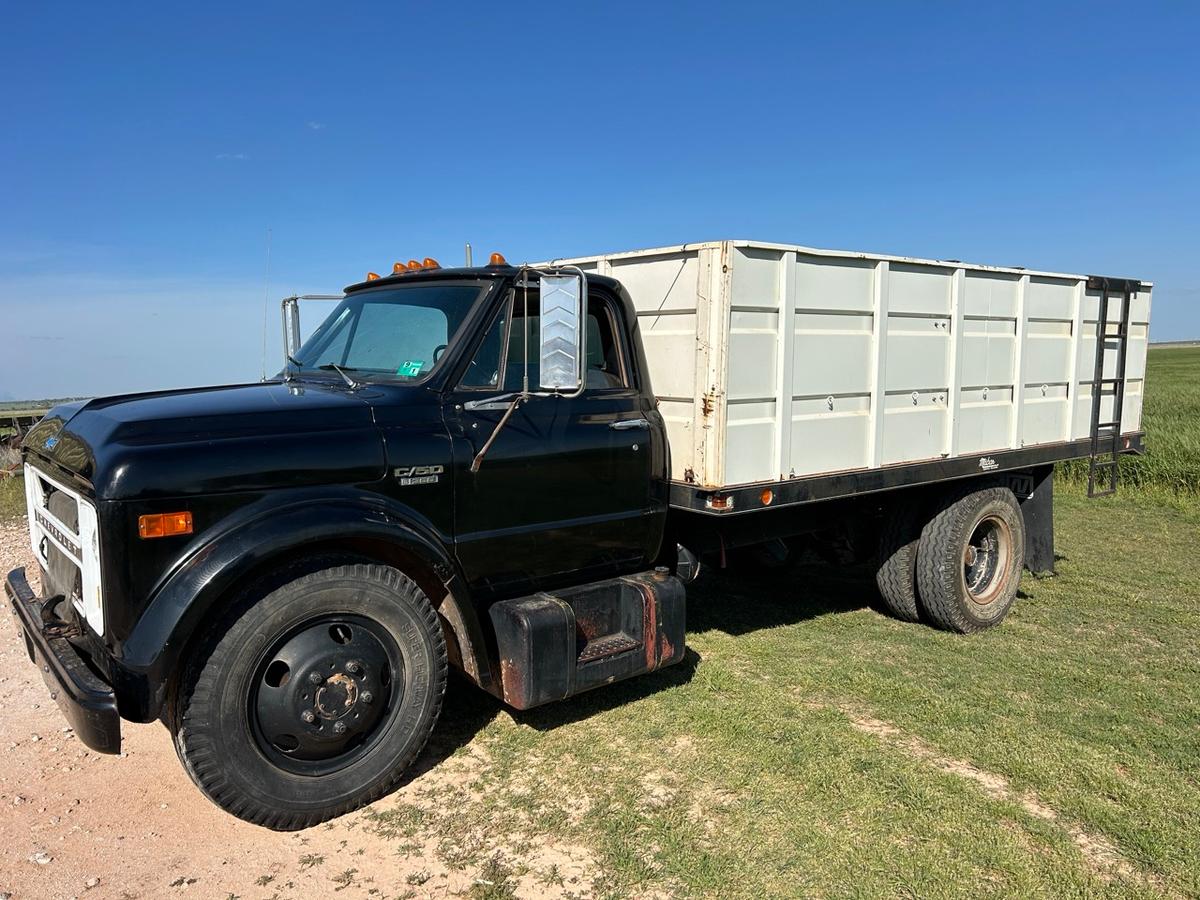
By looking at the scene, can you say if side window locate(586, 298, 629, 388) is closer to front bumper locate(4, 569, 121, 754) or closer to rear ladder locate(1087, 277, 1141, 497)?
front bumper locate(4, 569, 121, 754)

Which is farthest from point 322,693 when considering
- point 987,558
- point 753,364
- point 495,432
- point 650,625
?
point 987,558

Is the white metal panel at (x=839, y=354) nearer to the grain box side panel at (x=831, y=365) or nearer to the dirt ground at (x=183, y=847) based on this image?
the grain box side panel at (x=831, y=365)

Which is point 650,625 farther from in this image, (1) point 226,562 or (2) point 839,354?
(1) point 226,562

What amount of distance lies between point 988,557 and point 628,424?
3636mm

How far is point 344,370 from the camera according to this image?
4.45 metres

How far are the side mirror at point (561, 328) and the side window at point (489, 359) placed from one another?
37 cm

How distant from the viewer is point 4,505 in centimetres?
1084

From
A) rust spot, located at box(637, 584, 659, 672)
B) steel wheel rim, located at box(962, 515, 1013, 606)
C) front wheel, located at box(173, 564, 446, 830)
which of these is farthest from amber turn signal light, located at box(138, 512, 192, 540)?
steel wheel rim, located at box(962, 515, 1013, 606)

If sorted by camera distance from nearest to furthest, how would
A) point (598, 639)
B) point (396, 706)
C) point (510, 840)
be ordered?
1. point (510, 840)
2. point (396, 706)
3. point (598, 639)

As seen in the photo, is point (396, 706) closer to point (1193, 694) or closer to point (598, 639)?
point (598, 639)

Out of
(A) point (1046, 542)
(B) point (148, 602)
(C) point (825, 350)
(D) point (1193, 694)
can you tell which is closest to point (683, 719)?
(C) point (825, 350)

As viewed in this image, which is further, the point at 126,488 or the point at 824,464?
the point at 824,464

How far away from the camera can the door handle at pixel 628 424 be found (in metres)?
4.49

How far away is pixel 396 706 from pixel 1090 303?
19.5 feet
